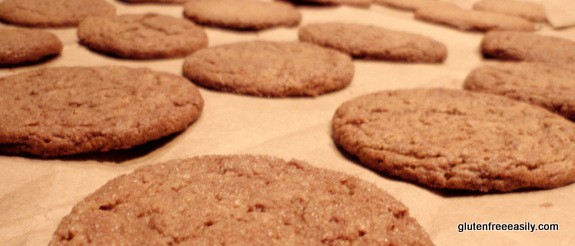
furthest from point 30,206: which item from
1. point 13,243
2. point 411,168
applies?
point 411,168

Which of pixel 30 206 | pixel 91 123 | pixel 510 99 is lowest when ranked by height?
pixel 30 206

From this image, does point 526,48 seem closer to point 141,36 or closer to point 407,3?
point 407,3

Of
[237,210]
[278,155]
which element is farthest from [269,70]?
[237,210]

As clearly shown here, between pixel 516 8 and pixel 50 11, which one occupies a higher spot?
pixel 516 8

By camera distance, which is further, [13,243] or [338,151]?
[338,151]

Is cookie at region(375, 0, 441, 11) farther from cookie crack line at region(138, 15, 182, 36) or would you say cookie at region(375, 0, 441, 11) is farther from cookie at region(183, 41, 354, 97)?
cookie crack line at region(138, 15, 182, 36)

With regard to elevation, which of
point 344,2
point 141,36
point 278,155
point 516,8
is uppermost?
point 516,8

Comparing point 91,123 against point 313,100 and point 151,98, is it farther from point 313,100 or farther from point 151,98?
point 313,100
